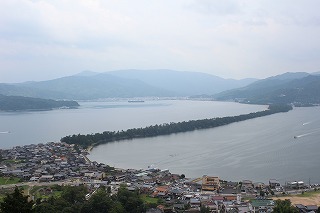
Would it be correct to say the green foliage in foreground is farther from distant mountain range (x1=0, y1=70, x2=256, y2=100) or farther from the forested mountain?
the forested mountain

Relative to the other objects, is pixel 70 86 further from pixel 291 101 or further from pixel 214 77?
pixel 214 77

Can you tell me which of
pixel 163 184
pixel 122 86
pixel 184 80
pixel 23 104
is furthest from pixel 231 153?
pixel 184 80

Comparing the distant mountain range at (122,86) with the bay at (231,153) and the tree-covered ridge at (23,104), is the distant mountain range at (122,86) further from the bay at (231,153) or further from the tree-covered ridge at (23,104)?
the bay at (231,153)

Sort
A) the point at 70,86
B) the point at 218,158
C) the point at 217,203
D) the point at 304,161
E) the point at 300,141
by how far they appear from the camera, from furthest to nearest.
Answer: the point at 70,86 < the point at 300,141 < the point at 218,158 < the point at 304,161 < the point at 217,203

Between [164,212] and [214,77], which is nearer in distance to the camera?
[164,212]

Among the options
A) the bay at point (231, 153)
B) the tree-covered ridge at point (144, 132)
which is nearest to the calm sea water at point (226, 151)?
the bay at point (231, 153)

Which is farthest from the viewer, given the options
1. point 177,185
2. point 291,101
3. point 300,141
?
point 291,101

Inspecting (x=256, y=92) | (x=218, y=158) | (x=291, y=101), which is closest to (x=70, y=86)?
(x=256, y=92)

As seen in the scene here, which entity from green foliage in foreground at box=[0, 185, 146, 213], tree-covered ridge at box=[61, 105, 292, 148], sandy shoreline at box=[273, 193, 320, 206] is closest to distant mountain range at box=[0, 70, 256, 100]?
tree-covered ridge at box=[61, 105, 292, 148]
